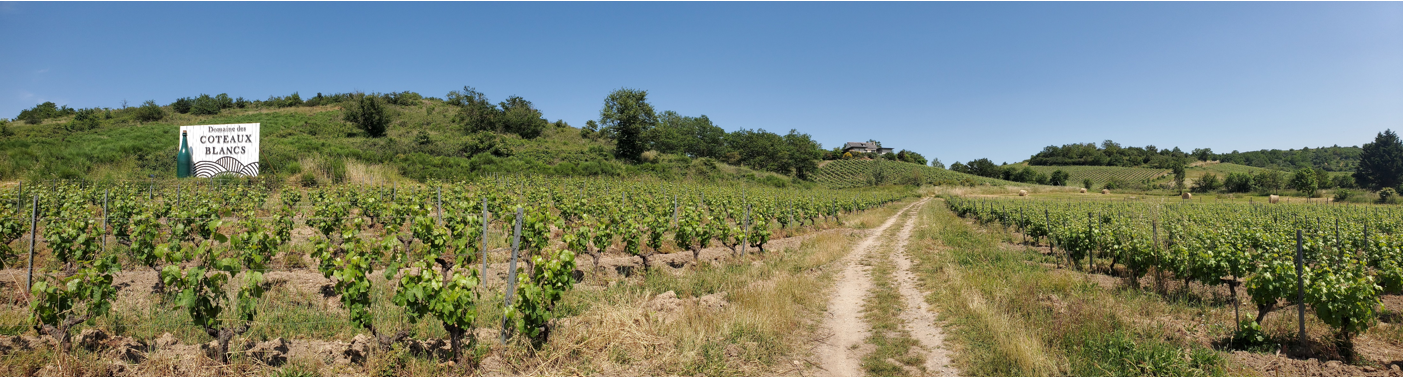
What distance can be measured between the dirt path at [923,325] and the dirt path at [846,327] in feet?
1.95

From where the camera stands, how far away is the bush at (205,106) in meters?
50.7

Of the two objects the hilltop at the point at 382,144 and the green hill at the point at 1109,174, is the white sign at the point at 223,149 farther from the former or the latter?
the green hill at the point at 1109,174

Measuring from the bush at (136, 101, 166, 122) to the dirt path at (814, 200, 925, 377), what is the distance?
5918cm

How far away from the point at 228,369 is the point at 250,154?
20.0m

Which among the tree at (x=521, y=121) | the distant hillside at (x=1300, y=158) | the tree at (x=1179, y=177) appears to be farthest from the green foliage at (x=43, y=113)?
the distant hillside at (x=1300, y=158)

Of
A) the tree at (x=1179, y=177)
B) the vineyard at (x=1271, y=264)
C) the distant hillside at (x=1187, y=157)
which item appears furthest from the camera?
the distant hillside at (x=1187, y=157)

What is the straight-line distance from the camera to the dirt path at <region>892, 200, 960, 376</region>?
531 centimetres

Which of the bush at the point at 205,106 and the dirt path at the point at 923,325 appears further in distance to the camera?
the bush at the point at 205,106

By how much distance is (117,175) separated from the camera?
22234mm

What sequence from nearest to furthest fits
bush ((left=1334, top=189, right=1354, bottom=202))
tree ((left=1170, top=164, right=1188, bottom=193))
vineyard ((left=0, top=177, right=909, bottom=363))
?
vineyard ((left=0, top=177, right=909, bottom=363)), bush ((left=1334, top=189, right=1354, bottom=202)), tree ((left=1170, top=164, right=1188, bottom=193))

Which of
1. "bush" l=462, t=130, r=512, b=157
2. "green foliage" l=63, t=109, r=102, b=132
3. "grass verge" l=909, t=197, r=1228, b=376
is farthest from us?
"bush" l=462, t=130, r=512, b=157

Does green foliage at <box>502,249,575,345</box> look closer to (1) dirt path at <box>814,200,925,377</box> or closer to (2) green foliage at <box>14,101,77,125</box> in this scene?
(1) dirt path at <box>814,200,925,377</box>

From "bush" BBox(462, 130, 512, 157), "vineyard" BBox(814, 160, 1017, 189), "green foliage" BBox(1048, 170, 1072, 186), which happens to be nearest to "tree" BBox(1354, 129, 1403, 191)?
"green foliage" BBox(1048, 170, 1072, 186)

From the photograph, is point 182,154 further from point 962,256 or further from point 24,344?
point 962,256
